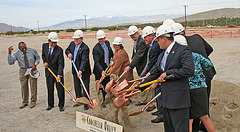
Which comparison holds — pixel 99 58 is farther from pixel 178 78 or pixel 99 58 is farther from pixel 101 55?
pixel 178 78

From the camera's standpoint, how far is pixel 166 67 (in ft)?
9.55

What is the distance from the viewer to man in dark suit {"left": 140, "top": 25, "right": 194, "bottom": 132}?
2.70 metres

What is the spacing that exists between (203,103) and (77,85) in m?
3.41

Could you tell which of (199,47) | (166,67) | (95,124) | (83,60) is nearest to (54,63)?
(83,60)

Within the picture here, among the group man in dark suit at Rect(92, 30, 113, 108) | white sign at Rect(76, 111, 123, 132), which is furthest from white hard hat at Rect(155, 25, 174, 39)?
man in dark suit at Rect(92, 30, 113, 108)

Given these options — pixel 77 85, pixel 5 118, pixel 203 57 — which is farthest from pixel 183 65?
pixel 5 118

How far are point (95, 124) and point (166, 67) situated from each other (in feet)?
6.30

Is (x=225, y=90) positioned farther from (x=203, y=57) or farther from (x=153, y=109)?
(x=203, y=57)

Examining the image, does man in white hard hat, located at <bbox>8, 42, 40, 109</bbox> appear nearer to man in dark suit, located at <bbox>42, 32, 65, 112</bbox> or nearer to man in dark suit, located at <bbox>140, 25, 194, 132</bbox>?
man in dark suit, located at <bbox>42, 32, 65, 112</bbox>

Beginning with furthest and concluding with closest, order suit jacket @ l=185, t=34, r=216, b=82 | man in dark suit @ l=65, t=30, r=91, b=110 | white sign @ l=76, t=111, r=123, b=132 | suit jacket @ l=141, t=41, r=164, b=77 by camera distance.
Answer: man in dark suit @ l=65, t=30, r=91, b=110, suit jacket @ l=141, t=41, r=164, b=77, white sign @ l=76, t=111, r=123, b=132, suit jacket @ l=185, t=34, r=216, b=82

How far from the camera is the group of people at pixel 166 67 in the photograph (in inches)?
110

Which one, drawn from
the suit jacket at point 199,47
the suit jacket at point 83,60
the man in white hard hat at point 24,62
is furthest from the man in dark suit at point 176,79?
the man in white hard hat at point 24,62

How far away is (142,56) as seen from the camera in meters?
5.11

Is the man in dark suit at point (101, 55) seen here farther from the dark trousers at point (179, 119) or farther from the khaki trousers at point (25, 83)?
the dark trousers at point (179, 119)
